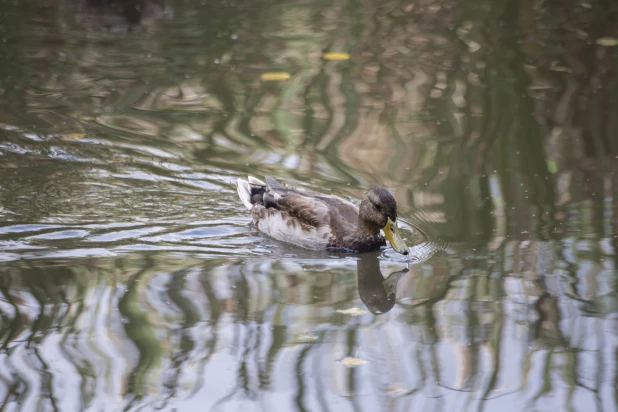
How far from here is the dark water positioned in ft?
19.2

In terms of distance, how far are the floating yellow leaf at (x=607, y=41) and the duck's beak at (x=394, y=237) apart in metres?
6.47

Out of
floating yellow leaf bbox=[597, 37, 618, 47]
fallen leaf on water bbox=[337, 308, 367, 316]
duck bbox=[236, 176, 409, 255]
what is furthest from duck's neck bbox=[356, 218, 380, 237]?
floating yellow leaf bbox=[597, 37, 618, 47]

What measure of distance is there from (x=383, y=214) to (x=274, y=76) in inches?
192

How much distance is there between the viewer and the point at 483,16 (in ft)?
48.3

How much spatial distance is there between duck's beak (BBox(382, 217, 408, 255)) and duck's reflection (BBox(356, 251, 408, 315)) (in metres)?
0.21

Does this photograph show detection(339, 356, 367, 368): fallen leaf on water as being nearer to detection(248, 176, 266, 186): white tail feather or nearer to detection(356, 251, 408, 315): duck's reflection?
detection(356, 251, 408, 315): duck's reflection

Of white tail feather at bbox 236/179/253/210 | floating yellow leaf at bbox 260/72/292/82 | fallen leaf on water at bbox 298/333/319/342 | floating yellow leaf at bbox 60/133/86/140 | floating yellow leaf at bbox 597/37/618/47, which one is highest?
floating yellow leaf at bbox 597/37/618/47

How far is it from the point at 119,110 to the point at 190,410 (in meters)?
6.35

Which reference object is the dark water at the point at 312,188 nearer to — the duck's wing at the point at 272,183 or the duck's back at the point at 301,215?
the duck's back at the point at 301,215

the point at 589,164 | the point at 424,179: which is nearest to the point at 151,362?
the point at 424,179

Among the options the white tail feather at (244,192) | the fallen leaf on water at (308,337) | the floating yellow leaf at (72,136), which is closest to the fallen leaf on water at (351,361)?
the fallen leaf on water at (308,337)

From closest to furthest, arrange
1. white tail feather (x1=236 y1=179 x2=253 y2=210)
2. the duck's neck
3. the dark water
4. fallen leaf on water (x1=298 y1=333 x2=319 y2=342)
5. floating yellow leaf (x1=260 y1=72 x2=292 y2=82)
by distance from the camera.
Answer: the dark water < fallen leaf on water (x1=298 y1=333 x2=319 y2=342) < the duck's neck < white tail feather (x1=236 y1=179 x2=253 y2=210) < floating yellow leaf (x1=260 y1=72 x2=292 y2=82)

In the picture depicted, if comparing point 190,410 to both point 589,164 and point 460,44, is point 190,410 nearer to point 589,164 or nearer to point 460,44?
point 589,164

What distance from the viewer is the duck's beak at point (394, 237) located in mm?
7887
